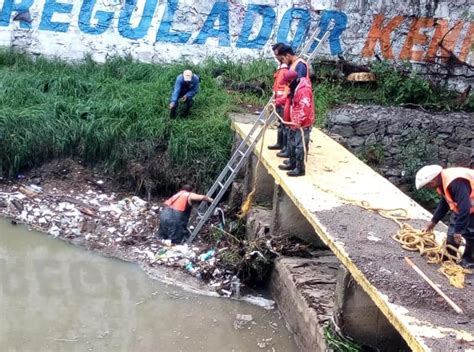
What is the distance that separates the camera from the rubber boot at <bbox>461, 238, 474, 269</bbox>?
5.14m

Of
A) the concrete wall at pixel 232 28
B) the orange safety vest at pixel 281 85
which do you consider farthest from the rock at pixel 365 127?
the orange safety vest at pixel 281 85

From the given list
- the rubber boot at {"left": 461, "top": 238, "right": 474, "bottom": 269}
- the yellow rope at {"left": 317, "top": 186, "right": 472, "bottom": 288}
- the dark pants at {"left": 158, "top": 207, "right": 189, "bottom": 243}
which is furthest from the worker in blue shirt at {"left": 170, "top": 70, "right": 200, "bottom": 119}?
the rubber boot at {"left": 461, "top": 238, "right": 474, "bottom": 269}

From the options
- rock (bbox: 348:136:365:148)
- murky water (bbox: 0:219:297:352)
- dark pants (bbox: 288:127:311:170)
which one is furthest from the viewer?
rock (bbox: 348:136:365:148)

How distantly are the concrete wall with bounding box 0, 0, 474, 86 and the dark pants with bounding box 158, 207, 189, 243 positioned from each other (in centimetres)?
475

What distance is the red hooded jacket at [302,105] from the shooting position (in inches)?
277

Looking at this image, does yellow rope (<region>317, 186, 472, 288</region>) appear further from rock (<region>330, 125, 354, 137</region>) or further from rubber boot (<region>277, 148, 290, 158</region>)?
rock (<region>330, 125, 354, 137</region>)

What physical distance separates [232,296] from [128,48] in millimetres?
6454

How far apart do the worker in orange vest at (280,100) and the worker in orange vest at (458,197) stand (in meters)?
2.81

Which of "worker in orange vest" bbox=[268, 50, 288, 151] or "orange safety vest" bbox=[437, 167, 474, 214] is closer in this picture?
"orange safety vest" bbox=[437, 167, 474, 214]

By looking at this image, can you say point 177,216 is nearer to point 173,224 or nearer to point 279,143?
point 173,224

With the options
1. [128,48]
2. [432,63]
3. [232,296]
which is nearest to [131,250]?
[232,296]

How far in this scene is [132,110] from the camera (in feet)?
32.9

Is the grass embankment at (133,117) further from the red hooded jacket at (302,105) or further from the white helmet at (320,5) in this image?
the red hooded jacket at (302,105)

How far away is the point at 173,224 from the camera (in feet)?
27.5
